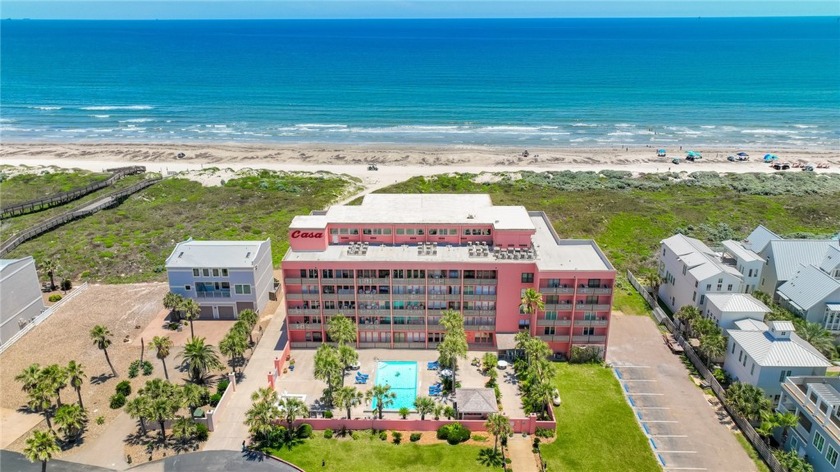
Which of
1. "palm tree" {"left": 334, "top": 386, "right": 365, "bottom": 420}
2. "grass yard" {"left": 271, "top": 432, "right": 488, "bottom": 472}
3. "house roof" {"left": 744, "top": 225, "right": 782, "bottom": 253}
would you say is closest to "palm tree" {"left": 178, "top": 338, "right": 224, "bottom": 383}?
"grass yard" {"left": 271, "top": 432, "right": 488, "bottom": 472}

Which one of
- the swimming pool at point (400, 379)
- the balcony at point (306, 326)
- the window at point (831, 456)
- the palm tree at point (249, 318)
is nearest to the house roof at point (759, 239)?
the window at point (831, 456)

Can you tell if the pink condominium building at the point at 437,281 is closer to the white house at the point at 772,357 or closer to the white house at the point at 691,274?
the white house at the point at 772,357

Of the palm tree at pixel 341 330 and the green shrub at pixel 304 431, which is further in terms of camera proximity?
the palm tree at pixel 341 330

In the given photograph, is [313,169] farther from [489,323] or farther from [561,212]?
[489,323]

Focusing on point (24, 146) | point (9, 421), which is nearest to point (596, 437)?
point (9, 421)

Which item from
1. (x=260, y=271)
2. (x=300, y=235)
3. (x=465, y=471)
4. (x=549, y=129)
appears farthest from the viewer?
(x=549, y=129)

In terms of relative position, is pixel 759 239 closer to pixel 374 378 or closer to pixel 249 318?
pixel 374 378
